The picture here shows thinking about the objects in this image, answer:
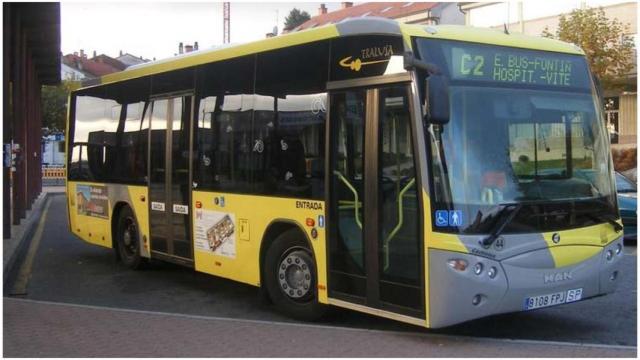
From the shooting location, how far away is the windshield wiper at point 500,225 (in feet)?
19.5

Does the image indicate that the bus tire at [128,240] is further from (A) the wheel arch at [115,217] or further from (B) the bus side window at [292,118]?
(B) the bus side window at [292,118]

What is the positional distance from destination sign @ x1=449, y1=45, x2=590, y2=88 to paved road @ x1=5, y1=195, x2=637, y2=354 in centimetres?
232

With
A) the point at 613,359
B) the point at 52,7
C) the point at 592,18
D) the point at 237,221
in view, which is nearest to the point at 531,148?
the point at 613,359

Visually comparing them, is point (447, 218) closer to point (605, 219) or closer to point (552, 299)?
point (552, 299)

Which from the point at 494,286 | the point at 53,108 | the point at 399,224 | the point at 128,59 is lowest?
the point at 494,286

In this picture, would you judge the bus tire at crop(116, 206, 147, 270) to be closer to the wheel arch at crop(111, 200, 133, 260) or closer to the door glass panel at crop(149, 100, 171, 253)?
the wheel arch at crop(111, 200, 133, 260)

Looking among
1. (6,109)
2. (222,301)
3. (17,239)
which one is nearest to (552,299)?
(222,301)

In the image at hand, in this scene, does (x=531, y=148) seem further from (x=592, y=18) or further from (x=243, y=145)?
(x=592, y=18)

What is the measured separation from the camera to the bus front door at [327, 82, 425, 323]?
615 centimetres

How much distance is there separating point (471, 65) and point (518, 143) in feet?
2.52

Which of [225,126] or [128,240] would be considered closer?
[225,126]

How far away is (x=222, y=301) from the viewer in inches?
344

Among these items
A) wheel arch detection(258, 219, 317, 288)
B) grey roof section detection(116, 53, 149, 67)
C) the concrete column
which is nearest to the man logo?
wheel arch detection(258, 219, 317, 288)

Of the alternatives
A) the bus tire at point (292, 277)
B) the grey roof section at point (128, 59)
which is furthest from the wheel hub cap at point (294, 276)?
the grey roof section at point (128, 59)
